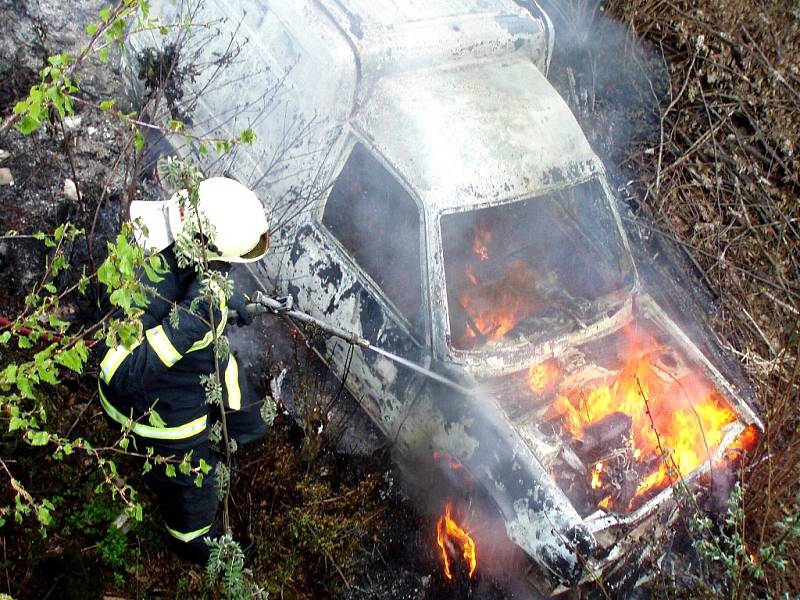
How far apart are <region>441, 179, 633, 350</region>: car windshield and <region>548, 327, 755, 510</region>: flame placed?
1.19 feet

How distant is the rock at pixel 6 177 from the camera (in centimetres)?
511

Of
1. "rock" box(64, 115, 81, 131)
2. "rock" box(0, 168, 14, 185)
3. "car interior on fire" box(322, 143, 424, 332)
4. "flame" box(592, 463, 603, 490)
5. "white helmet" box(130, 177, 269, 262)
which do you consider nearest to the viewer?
"white helmet" box(130, 177, 269, 262)

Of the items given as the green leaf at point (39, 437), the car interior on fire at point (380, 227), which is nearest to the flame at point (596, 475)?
the car interior on fire at point (380, 227)

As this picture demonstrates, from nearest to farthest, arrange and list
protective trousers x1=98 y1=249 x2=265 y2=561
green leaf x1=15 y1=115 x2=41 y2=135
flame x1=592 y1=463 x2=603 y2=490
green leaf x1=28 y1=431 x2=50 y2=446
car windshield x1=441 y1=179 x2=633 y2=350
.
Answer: green leaf x1=15 y1=115 x2=41 y2=135 → green leaf x1=28 y1=431 x2=50 y2=446 → protective trousers x1=98 y1=249 x2=265 y2=561 → flame x1=592 y1=463 x2=603 y2=490 → car windshield x1=441 y1=179 x2=633 y2=350

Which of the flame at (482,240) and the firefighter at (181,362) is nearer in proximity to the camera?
the firefighter at (181,362)

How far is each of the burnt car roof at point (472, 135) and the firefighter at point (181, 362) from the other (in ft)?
3.44

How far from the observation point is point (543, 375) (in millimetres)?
4047

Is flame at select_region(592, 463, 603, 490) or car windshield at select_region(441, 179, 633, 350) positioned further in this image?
car windshield at select_region(441, 179, 633, 350)

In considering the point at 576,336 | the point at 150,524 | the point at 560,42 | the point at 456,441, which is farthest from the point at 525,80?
the point at 150,524

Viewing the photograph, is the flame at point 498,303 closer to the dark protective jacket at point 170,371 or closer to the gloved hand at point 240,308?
the gloved hand at point 240,308

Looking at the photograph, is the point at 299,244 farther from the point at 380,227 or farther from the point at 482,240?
the point at 482,240

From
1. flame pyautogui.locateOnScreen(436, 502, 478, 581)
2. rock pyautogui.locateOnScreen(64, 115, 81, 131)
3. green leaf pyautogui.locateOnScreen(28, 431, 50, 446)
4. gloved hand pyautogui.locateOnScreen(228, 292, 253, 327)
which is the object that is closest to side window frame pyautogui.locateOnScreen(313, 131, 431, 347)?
gloved hand pyautogui.locateOnScreen(228, 292, 253, 327)

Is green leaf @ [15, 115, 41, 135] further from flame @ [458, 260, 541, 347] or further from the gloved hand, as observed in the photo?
flame @ [458, 260, 541, 347]

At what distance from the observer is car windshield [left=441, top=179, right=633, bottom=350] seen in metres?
4.11
